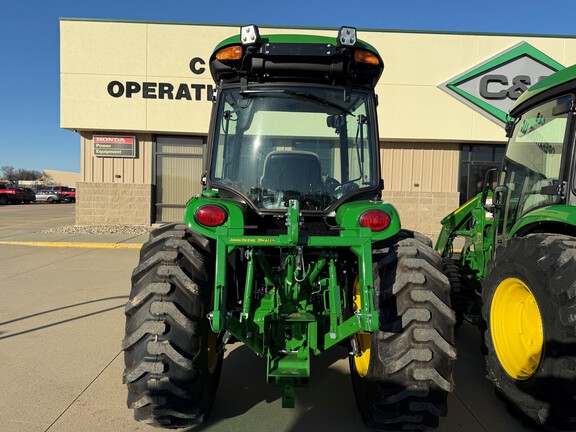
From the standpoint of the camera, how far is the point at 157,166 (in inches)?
539

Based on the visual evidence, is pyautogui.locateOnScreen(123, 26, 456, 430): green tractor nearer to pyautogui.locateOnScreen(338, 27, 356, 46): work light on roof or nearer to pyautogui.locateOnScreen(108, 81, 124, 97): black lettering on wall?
pyautogui.locateOnScreen(338, 27, 356, 46): work light on roof

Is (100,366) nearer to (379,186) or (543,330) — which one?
(379,186)

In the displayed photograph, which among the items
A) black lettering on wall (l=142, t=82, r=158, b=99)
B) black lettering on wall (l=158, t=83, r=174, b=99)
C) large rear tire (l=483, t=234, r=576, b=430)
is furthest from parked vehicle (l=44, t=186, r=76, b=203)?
large rear tire (l=483, t=234, r=576, b=430)

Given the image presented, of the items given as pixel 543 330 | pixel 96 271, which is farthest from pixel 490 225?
pixel 96 271

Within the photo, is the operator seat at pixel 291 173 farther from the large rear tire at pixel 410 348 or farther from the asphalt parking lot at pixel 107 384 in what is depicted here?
the asphalt parking lot at pixel 107 384

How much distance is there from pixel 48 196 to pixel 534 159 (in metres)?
45.3

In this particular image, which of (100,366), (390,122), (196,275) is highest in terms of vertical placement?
(390,122)

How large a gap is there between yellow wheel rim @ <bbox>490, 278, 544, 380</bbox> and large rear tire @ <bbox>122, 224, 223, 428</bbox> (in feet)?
7.82

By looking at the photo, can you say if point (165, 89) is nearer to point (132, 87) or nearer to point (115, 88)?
point (132, 87)

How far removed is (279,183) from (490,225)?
2.98 metres

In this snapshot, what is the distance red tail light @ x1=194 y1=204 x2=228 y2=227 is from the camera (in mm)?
2738

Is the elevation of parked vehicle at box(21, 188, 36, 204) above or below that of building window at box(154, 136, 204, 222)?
below

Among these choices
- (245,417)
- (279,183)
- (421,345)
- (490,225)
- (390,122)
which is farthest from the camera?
(390,122)

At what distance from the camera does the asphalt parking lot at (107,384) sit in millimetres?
3012
